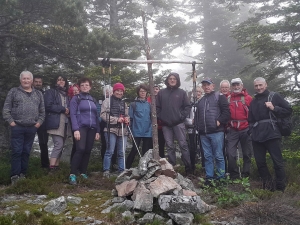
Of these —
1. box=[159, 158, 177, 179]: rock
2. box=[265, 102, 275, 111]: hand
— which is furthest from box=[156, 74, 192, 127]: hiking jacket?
box=[265, 102, 275, 111]: hand

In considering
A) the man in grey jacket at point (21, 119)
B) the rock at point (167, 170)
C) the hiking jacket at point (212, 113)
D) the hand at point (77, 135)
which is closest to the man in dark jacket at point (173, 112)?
the hiking jacket at point (212, 113)

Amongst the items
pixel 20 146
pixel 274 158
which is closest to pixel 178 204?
pixel 274 158

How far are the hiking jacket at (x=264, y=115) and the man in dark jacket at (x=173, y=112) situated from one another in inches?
65.1

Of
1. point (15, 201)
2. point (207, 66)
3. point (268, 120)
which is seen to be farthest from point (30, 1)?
point (207, 66)

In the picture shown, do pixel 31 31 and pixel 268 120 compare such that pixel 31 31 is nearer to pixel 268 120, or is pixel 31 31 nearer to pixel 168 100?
pixel 168 100

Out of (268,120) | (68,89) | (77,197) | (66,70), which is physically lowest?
(77,197)

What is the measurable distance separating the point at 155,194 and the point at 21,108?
380 cm

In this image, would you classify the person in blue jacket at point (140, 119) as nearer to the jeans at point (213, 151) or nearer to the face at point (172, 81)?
the face at point (172, 81)

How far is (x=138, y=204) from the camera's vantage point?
4930 millimetres

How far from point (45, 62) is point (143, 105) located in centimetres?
503

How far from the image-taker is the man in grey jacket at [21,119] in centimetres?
659

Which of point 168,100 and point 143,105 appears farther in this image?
point 143,105

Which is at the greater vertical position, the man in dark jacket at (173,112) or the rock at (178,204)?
the man in dark jacket at (173,112)

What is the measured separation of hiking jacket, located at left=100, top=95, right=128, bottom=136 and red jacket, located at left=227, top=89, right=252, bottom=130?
2.82 meters
